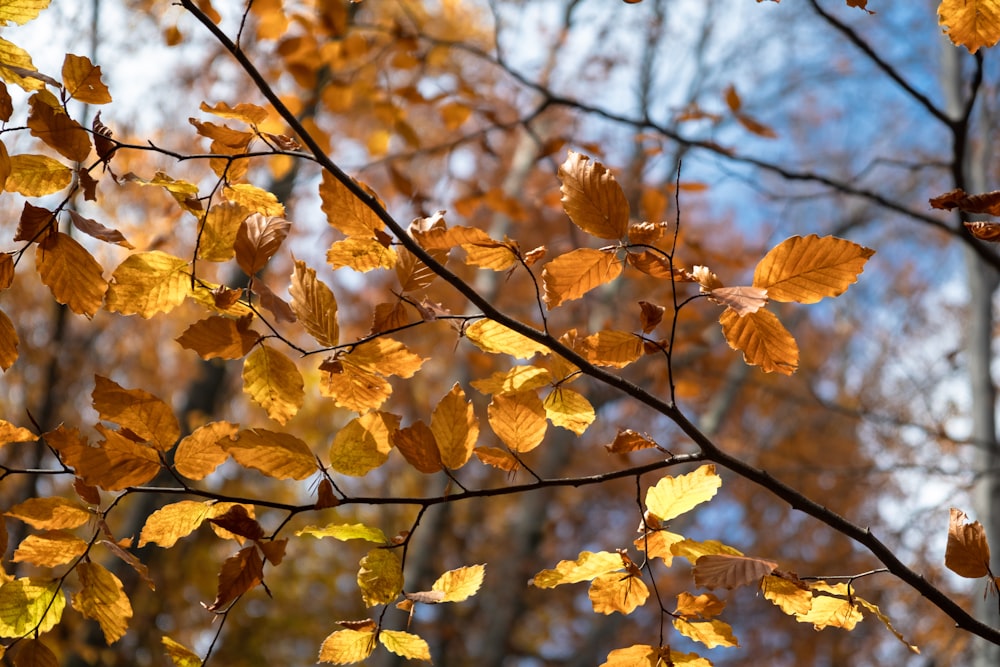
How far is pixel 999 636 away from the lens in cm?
60

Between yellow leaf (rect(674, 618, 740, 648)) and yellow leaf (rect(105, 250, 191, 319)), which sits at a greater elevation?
yellow leaf (rect(105, 250, 191, 319))

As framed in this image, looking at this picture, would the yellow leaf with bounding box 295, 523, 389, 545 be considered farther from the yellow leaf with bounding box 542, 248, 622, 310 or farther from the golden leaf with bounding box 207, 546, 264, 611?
the yellow leaf with bounding box 542, 248, 622, 310

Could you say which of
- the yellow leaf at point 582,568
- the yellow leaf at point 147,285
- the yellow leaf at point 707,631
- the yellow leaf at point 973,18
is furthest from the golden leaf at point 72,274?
the yellow leaf at point 973,18

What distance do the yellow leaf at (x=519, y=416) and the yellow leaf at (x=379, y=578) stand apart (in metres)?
0.15

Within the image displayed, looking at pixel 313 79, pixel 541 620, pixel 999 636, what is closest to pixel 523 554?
pixel 313 79

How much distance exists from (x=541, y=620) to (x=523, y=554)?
16.5 feet

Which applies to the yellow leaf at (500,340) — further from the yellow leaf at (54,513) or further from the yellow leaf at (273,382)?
the yellow leaf at (54,513)

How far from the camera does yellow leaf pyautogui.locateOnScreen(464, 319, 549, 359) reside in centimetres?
65

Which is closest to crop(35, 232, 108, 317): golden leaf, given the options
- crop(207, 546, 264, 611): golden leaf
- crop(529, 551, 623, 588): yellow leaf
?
crop(207, 546, 264, 611): golden leaf

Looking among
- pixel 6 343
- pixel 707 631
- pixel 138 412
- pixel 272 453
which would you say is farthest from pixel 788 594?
pixel 6 343

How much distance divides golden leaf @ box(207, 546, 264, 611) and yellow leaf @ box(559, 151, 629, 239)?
0.38 m

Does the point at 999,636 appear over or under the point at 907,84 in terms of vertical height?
under

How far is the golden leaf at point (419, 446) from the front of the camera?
636 mm

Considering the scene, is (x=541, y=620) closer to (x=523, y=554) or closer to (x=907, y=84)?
(x=523, y=554)
